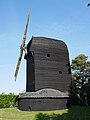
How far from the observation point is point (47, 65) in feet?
94.2

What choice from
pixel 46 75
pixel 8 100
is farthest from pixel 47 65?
pixel 8 100

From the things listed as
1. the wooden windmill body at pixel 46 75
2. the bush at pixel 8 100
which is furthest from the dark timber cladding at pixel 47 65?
the bush at pixel 8 100

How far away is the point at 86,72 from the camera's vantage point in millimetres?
42781

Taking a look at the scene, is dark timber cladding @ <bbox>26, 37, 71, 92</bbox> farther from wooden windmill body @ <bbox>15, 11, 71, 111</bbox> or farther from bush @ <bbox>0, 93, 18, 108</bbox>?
bush @ <bbox>0, 93, 18, 108</bbox>

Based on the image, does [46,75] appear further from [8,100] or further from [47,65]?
[8,100]

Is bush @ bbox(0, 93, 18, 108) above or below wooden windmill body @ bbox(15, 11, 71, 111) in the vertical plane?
below

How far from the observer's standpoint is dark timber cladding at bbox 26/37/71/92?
91.3 feet

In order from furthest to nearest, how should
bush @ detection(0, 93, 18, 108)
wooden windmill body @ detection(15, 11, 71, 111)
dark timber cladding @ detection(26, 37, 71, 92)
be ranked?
bush @ detection(0, 93, 18, 108) → dark timber cladding @ detection(26, 37, 71, 92) → wooden windmill body @ detection(15, 11, 71, 111)

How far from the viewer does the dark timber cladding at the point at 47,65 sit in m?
27.8

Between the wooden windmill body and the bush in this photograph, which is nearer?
the wooden windmill body

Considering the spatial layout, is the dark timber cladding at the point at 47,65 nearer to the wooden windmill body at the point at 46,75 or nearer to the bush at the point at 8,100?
the wooden windmill body at the point at 46,75

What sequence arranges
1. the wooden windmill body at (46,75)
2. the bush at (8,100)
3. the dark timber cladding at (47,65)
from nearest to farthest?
the wooden windmill body at (46,75) < the dark timber cladding at (47,65) < the bush at (8,100)

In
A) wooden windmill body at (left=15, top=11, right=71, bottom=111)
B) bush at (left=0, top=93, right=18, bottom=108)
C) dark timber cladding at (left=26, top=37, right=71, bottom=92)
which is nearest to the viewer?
wooden windmill body at (left=15, top=11, right=71, bottom=111)

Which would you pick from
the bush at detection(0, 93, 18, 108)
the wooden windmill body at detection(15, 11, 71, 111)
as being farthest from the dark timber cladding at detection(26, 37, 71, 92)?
the bush at detection(0, 93, 18, 108)
